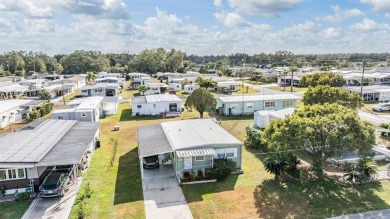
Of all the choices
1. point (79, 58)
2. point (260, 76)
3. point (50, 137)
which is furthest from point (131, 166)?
point (79, 58)

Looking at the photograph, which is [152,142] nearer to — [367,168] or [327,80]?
[367,168]

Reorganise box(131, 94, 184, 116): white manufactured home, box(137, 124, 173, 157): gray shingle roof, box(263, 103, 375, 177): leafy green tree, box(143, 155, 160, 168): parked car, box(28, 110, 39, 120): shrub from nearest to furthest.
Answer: box(263, 103, 375, 177): leafy green tree, box(137, 124, 173, 157): gray shingle roof, box(143, 155, 160, 168): parked car, box(28, 110, 39, 120): shrub, box(131, 94, 184, 116): white manufactured home

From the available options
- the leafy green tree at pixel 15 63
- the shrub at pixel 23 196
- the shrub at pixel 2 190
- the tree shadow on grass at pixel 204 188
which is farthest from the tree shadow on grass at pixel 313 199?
the leafy green tree at pixel 15 63

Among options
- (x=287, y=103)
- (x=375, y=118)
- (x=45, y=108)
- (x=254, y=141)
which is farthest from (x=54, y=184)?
(x=375, y=118)

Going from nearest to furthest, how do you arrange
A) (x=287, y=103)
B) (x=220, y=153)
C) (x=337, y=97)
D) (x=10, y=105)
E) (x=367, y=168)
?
(x=367, y=168)
(x=220, y=153)
(x=337, y=97)
(x=10, y=105)
(x=287, y=103)

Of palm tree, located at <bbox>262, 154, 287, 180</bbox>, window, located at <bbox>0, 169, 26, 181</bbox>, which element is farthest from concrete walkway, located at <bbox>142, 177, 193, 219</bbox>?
window, located at <bbox>0, 169, 26, 181</bbox>

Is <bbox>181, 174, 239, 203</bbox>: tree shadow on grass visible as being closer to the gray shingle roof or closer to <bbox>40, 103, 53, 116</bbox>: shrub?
the gray shingle roof

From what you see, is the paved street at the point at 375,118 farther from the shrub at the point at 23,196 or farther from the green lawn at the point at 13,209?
the green lawn at the point at 13,209
